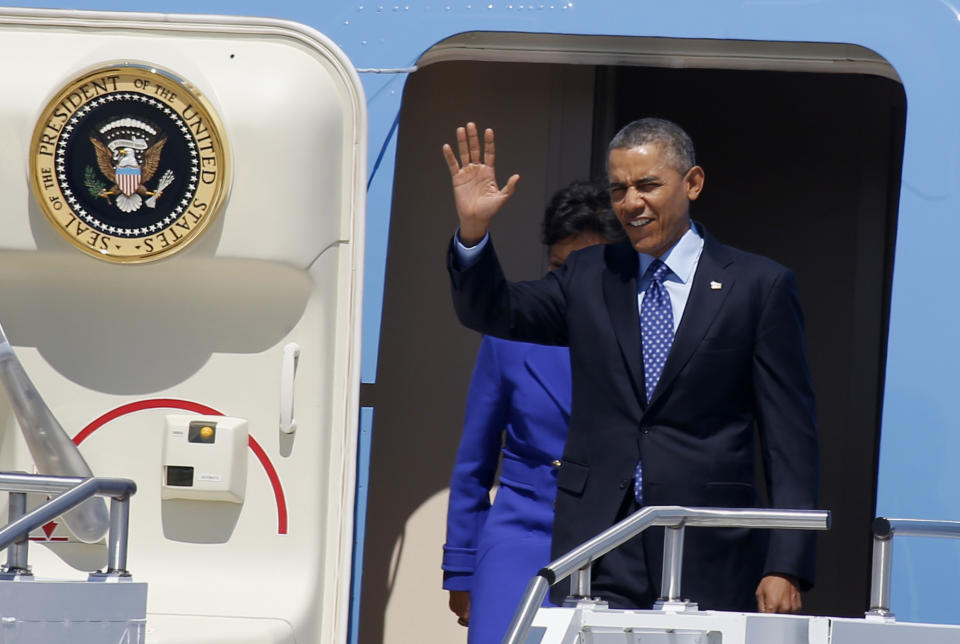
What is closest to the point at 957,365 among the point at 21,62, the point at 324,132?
the point at 324,132

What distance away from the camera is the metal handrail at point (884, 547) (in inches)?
113

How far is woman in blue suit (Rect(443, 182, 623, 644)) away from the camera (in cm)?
381

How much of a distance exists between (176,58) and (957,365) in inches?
83.1

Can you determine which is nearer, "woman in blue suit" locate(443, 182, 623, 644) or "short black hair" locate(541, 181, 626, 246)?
"woman in blue suit" locate(443, 182, 623, 644)

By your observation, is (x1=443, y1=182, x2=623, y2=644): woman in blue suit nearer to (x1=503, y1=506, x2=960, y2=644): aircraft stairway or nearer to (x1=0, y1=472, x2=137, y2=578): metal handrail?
(x1=503, y1=506, x2=960, y2=644): aircraft stairway

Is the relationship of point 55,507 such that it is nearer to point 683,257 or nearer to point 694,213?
point 683,257

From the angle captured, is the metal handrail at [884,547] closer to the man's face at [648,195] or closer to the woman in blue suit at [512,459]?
the man's face at [648,195]

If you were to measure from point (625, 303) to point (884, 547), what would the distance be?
0.89 metres

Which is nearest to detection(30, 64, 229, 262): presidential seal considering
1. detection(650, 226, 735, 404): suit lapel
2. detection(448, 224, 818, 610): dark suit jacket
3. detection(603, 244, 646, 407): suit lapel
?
detection(448, 224, 818, 610): dark suit jacket

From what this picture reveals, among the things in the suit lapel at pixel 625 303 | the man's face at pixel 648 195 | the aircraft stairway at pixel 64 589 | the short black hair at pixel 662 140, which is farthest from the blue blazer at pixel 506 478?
the aircraft stairway at pixel 64 589

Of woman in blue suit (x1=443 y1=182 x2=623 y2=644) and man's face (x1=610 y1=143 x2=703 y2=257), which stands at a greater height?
man's face (x1=610 y1=143 x2=703 y2=257)

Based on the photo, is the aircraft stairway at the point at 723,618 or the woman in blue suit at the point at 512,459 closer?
the aircraft stairway at the point at 723,618

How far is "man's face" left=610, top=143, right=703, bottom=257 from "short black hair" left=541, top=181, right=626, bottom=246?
490 mm

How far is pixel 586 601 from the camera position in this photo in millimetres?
2945
